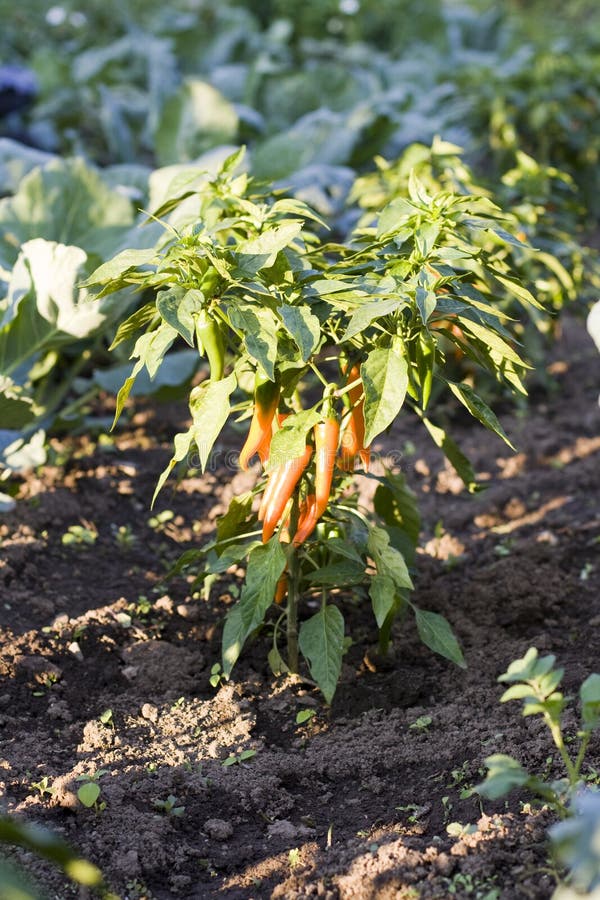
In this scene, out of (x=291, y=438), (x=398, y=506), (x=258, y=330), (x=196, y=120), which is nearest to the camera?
(x=258, y=330)

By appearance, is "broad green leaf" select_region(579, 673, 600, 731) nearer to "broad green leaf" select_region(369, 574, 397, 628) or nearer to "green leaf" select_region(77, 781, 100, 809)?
"broad green leaf" select_region(369, 574, 397, 628)

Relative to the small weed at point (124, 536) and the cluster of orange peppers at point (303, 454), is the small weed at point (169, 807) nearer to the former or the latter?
the cluster of orange peppers at point (303, 454)

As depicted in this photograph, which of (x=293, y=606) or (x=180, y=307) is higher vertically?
(x=180, y=307)

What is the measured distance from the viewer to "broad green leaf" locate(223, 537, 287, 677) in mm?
Answer: 2102

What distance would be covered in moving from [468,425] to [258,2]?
21.8 ft

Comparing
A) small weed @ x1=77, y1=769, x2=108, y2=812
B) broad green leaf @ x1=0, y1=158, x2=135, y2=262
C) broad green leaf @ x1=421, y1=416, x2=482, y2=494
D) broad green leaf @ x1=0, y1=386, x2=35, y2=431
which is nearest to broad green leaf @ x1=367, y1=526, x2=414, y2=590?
broad green leaf @ x1=421, y1=416, x2=482, y2=494

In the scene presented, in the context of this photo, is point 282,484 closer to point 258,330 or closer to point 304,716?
point 258,330

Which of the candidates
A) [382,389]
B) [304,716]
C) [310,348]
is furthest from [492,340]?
[304,716]

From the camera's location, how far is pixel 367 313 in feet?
5.80

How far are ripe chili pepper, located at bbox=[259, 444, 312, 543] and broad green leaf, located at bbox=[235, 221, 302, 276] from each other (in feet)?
→ 1.20

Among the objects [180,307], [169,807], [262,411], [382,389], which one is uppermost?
[180,307]

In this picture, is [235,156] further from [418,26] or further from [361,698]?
[418,26]

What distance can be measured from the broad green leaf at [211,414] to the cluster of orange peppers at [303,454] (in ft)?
0.34

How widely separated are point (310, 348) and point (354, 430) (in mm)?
386
